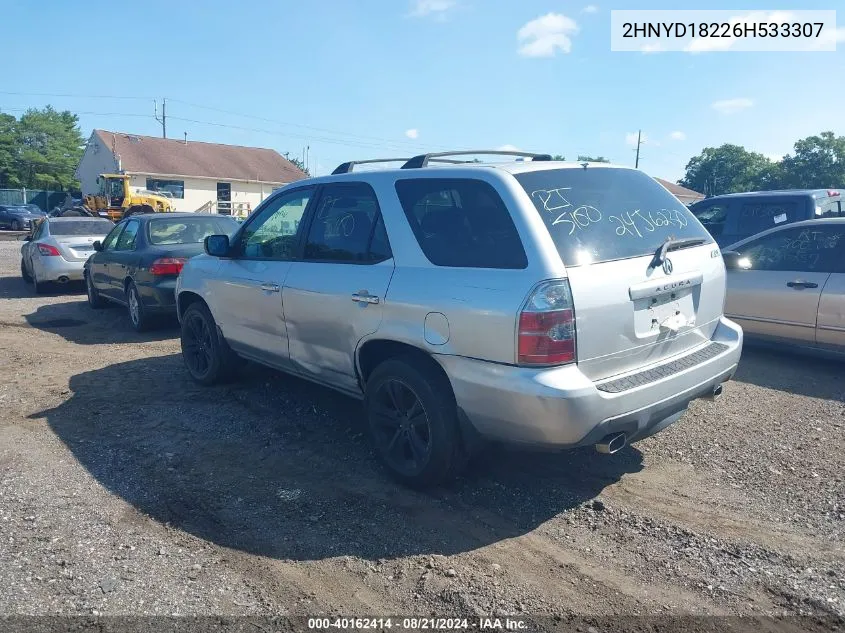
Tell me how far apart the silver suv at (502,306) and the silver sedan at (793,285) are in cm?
258

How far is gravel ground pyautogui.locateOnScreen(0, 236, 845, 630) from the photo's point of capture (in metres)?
3.08

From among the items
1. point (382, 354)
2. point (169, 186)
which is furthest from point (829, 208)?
point (169, 186)

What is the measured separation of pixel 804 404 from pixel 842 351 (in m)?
1.13

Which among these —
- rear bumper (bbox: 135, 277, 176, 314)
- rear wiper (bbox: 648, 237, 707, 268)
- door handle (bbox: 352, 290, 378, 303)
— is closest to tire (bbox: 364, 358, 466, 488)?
door handle (bbox: 352, 290, 378, 303)

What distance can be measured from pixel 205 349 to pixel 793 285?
5666 mm

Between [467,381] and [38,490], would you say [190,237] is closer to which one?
[38,490]

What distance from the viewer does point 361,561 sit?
3.37 m

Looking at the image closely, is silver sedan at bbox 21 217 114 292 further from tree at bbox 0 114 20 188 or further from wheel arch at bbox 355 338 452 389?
tree at bbox 0 114 20 188

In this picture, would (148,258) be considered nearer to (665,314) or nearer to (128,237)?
(128,237)

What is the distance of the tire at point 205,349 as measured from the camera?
5.99 m

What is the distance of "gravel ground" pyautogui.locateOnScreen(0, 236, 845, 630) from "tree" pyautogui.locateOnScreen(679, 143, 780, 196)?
5715 centimetres

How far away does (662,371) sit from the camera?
3.77 meters

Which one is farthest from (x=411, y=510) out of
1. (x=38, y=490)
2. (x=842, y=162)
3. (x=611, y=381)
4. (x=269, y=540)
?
(x=842, y=162)

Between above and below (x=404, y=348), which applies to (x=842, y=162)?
above
